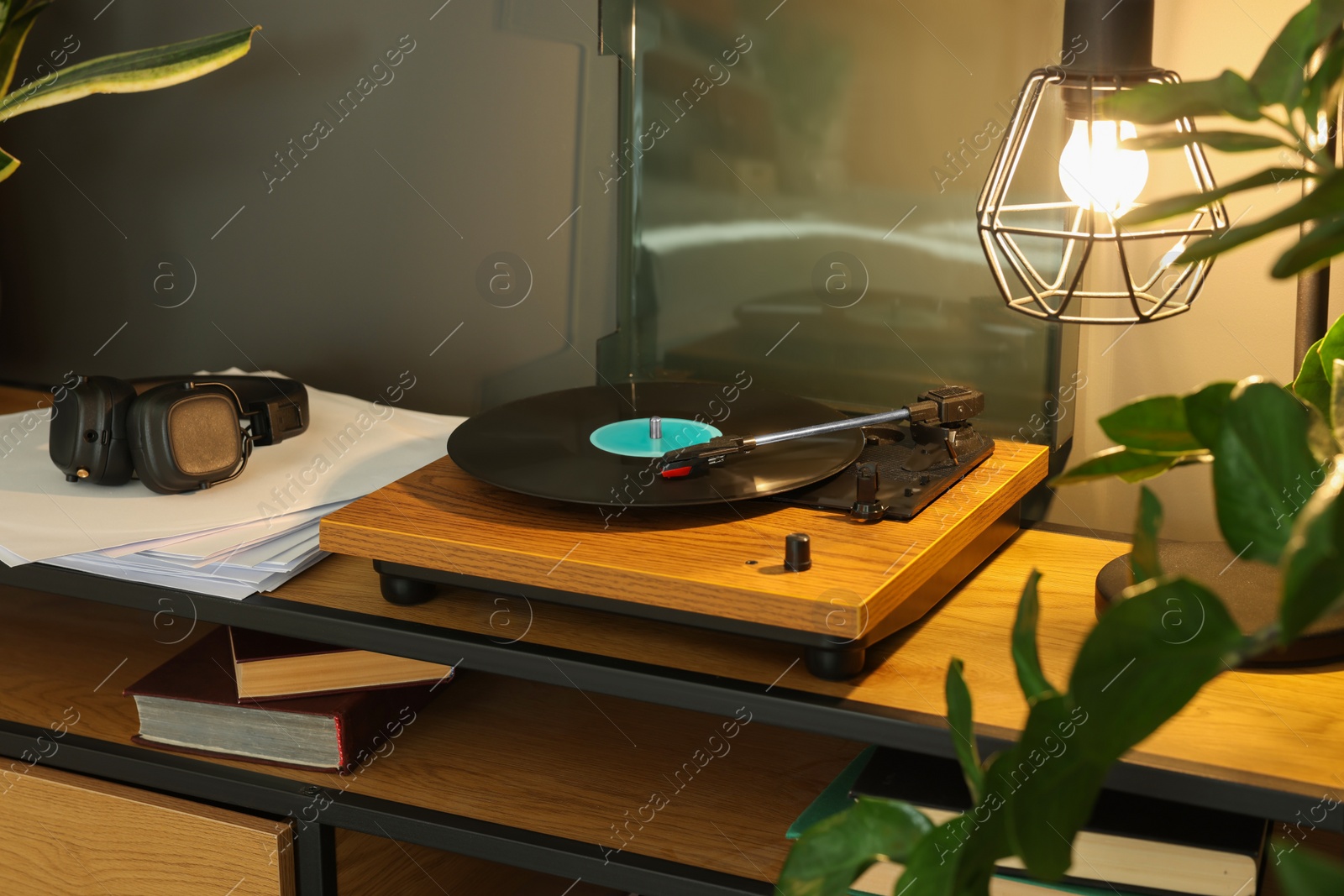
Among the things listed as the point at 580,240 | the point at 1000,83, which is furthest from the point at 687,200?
the point at 1000,83

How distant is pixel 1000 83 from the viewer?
1016 mm

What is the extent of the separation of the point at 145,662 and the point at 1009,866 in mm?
849

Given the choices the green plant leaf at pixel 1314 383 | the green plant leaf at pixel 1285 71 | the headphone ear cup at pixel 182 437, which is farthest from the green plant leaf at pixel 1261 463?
the headphone ear cup at pixel 182 437

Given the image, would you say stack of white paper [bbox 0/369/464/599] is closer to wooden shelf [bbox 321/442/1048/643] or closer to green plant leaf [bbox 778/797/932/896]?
wooden shelf [bbox 321/442/1048/643]

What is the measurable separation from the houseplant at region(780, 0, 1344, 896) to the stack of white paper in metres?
0.63

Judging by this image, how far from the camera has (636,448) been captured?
2.94ft

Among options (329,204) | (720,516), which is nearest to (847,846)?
(720,516)

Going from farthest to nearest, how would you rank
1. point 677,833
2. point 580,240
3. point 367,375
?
1. point 367,375
2. point 580,240
3. point 677,833

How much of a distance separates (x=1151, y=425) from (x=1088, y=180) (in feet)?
1.08

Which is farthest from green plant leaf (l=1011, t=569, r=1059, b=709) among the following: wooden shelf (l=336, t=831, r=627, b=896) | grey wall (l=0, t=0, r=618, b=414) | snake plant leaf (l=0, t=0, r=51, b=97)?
snake plant leaf (l=0, t=0, r=51, b=97)

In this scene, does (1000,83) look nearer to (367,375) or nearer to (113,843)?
(367,375)

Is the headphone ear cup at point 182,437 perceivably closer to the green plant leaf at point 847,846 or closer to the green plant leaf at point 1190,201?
the green plant leaf at point 847,846

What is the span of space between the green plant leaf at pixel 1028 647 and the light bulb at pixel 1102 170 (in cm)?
43

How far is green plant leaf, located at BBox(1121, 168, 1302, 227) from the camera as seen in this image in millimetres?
313
